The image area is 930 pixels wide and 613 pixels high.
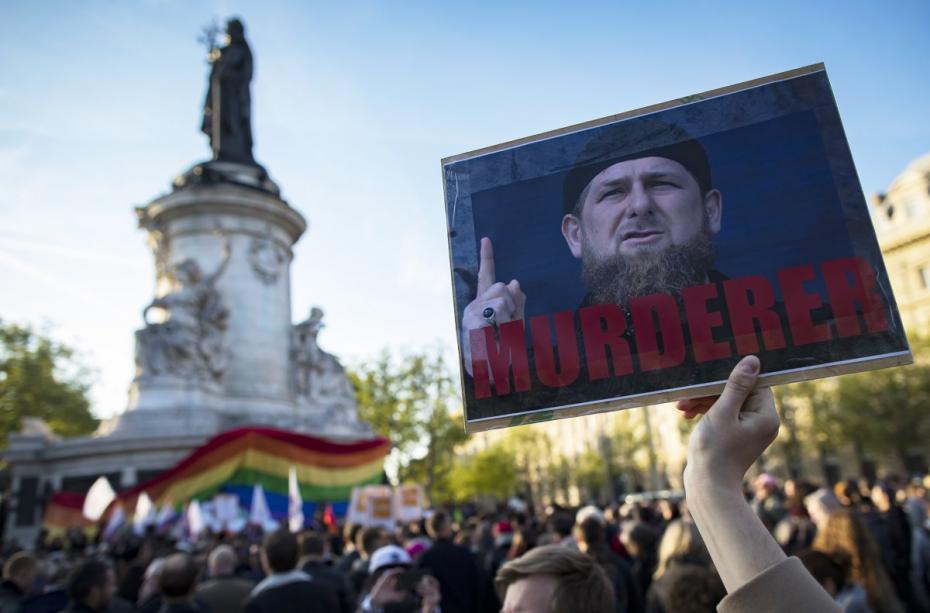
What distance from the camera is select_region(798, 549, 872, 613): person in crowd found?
414 centimetres

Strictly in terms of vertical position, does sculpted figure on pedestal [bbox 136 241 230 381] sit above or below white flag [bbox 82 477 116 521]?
above

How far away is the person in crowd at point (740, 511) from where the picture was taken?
4.58 feet

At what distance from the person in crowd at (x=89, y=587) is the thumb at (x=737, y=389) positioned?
4.44 m

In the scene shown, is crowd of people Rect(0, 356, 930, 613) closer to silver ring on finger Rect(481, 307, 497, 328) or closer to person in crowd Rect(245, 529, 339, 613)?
person in crowd Rect(245, 529, 339, 613)

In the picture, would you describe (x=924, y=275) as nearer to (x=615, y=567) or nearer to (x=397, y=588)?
(x=615, y=567)

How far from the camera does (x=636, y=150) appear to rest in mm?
2168

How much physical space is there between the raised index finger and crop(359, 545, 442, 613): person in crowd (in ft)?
8.97

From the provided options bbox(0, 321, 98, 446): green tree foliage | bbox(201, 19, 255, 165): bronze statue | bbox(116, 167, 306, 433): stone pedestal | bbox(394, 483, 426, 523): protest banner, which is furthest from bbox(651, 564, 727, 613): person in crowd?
bbox(0, 321, 98, 446): green tree foliage

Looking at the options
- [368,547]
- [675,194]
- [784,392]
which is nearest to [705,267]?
[675,194]

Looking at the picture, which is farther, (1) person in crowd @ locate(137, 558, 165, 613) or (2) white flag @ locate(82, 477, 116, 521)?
(2) white flag @ locate(82, 477, 116, 521)

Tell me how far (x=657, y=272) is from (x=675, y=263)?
0.18ft

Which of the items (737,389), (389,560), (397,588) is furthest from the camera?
(389,560)

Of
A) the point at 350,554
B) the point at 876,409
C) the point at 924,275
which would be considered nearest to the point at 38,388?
the point at 350,554

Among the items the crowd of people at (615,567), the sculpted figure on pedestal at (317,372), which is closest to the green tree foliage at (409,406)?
the sculpted figure on pedestal at (317,372)
